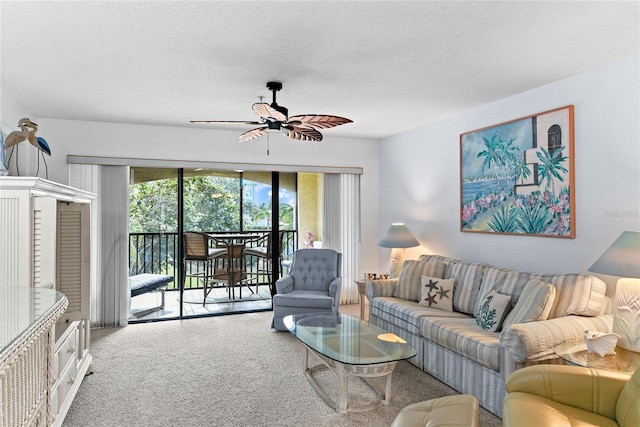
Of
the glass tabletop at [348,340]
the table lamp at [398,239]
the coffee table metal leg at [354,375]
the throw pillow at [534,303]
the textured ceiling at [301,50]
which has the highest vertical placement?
the textured ceiling at [301,50]

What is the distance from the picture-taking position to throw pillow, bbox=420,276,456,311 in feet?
12.7

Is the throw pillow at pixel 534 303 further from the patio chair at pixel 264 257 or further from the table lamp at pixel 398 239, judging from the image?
the patio chair at pixel 264 257

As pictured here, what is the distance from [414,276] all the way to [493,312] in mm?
1143

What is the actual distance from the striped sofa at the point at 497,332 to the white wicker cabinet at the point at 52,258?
2.57 metres

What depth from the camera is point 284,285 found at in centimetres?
480


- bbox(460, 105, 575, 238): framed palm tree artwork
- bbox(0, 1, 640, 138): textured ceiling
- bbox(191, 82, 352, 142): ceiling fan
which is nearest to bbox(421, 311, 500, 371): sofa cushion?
bbox(460, 105, 575, 238): framed palm tree artwork

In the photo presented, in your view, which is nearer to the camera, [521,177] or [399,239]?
[521,177]

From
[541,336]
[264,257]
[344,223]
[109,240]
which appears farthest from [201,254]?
[541,336]

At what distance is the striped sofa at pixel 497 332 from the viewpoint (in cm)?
263

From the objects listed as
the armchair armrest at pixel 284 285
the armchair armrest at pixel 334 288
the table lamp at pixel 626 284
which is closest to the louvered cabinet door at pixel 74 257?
the armchair armrest at pixel 284 285

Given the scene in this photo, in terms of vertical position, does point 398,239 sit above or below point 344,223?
below

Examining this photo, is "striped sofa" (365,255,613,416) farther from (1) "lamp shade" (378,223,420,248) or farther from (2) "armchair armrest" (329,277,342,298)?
(1) "lamp shade" (378,223,420,248)

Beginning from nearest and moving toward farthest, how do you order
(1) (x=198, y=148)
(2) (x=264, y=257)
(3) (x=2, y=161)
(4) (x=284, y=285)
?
(3) (x=2, y=161)
(4) (x=284, y=285)
(1) (x=198, y=148)
(2) (x=264, y=257)

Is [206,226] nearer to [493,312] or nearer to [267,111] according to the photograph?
[267,111]
